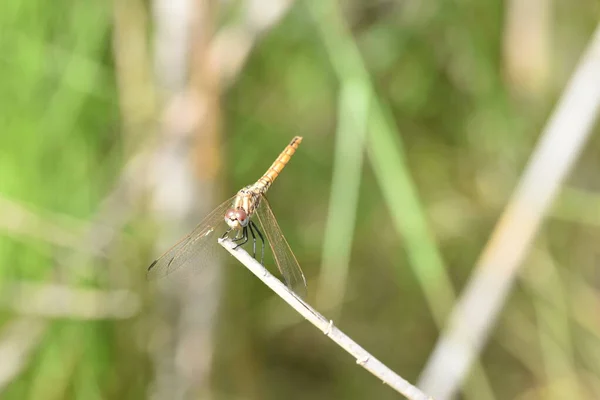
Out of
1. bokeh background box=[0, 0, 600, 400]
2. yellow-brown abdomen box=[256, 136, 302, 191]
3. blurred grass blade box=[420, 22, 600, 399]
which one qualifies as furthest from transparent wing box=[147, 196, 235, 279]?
blurred grass blade box=[420, 22, 600, 399]

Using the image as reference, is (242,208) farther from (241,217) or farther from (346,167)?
(346,167)

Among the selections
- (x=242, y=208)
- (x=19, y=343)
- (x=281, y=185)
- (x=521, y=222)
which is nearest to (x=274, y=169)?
(x=242, y=208)

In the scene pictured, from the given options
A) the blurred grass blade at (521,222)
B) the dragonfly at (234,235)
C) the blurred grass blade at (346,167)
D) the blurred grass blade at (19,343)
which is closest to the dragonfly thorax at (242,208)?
the dragonfly at (234,235)

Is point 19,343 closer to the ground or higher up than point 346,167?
higher up

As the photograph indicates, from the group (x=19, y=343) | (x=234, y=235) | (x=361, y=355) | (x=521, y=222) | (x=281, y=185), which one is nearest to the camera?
(x=361, y=355)

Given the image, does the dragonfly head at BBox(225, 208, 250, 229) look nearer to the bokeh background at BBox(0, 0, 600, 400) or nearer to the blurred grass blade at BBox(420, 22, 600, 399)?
the bokeh background at BBox(0, 0, 600, 400)

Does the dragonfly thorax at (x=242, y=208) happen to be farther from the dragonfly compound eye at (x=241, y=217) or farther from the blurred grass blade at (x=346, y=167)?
the blurred grass blade at (x=346, y=167)
